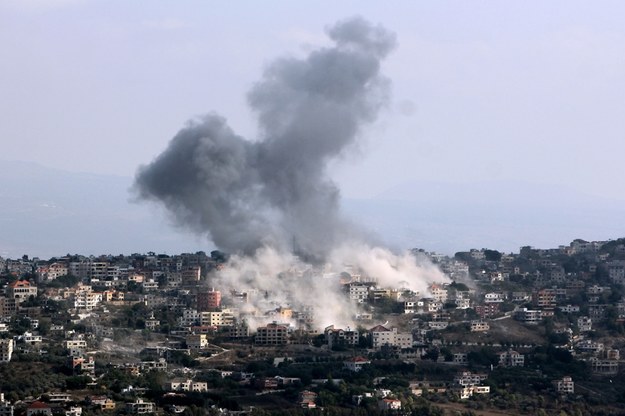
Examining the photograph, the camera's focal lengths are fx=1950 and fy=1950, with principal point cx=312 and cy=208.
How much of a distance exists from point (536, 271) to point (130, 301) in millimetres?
19498

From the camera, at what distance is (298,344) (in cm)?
6100

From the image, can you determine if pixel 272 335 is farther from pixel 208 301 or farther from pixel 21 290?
pixel 21 290

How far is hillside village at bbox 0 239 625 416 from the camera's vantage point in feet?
171

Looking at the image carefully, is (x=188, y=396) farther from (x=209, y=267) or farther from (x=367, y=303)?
(x=209, y=267)

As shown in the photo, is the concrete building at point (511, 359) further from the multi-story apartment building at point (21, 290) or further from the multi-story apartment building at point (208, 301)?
the multi-story apartment building at point (21, 290)

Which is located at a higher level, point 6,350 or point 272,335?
point 272,335

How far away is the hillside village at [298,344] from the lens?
51969 millimetres

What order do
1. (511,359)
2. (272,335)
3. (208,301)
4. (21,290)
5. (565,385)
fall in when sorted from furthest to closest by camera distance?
(21,290) < (208,301) < (272,335) < (511,359) < (565,385)

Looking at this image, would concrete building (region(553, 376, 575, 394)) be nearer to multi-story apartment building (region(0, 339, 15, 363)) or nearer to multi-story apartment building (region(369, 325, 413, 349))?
multi-story apartment building (region(369, 325, 413, 349))

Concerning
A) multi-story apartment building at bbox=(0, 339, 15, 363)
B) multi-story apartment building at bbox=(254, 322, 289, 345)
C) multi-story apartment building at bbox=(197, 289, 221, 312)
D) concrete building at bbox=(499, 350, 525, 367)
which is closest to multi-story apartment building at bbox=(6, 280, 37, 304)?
multi-story apartment building at bbox=(197, 289, 221, 312)

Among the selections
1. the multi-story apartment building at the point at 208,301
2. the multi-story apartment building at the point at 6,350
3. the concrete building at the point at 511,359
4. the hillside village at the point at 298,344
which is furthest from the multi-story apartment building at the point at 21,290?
the concrete building at the point at 511,359

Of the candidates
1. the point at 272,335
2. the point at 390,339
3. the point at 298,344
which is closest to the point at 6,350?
the point at 272,335

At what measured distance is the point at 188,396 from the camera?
51000mm

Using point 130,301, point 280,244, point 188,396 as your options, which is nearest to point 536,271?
point 280,244
